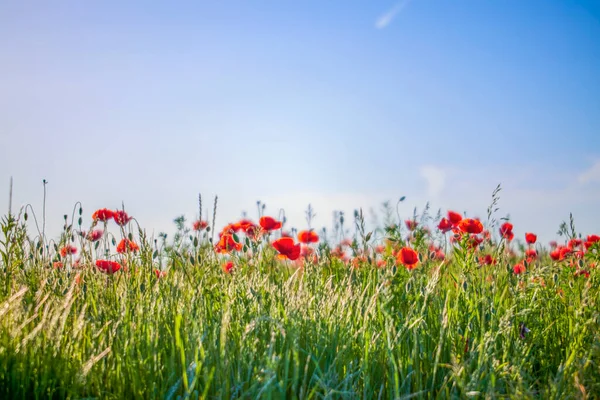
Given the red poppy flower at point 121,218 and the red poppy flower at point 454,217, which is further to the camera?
the red poppy flower at point 454,217

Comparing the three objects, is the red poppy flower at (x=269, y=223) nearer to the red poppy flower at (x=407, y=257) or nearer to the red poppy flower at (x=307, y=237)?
the red poppy flower at (x=307, y=237)

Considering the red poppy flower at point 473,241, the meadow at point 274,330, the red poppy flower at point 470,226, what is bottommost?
the meadow at point 274,330

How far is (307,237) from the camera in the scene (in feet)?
13.5

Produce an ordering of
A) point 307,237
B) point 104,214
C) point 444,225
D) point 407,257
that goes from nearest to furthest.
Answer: point 407,257
point 104,214
point 444,225
point 307,237

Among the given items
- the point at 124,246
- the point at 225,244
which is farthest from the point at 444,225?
the point at 124,246

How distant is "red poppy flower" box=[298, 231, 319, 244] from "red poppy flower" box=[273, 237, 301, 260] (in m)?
0.57

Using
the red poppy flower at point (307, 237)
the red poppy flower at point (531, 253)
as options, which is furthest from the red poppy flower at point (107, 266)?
the red poppy flower at point (531, 253)

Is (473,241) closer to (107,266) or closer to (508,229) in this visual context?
(508,229)

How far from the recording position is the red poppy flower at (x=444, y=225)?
12.7ft

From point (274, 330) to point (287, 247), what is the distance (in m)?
1.04

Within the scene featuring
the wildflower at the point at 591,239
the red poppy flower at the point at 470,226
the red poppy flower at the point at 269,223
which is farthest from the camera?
the wildflower at the point at 591,239

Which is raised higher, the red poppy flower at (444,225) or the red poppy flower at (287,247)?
the red poppy flower at (444,225)

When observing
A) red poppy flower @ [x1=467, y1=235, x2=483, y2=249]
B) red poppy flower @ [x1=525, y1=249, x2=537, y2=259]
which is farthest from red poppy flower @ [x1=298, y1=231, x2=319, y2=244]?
red poppy flower @ [x1=525, y1=249, x2=537, y2=259]

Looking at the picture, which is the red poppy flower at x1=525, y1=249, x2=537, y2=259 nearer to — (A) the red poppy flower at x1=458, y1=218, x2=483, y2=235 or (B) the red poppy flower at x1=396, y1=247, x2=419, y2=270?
(A) the red poppy flower at x1=458, y1=218, x2=483, y2=235
